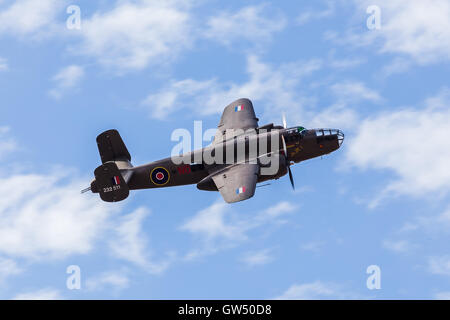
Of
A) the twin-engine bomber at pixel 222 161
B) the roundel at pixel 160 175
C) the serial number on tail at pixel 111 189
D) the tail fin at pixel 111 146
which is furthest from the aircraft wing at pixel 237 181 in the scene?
the tail fin at pixel 111 146

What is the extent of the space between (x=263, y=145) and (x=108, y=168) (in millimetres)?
10911

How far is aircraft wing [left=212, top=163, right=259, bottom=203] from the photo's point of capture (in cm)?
5366

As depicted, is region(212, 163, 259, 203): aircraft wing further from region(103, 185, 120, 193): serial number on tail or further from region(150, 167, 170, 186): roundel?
region(103, 185, 120, 193): serial number on tail

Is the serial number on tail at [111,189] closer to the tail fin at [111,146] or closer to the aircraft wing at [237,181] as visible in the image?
the tail fin at [111,146]

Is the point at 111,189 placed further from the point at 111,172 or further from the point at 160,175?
the point at 160,175

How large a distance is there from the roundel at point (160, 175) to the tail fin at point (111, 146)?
2847 mm

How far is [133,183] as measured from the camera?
2313 inches

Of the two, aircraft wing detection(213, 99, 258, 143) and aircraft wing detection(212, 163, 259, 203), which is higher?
aircraft wing detection(213, 99, 258, 143)

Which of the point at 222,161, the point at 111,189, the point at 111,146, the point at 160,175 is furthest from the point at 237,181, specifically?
the point at 111,146

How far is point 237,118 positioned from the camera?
6269 centimetres

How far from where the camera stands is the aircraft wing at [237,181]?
53.7 m

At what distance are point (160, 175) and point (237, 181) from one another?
639 cm

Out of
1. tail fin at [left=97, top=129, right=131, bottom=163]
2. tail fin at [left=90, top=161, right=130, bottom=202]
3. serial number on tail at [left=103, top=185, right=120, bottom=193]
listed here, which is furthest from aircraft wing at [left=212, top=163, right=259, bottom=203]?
tail fin at [left=97, top=129, right=131, bottom=163]
